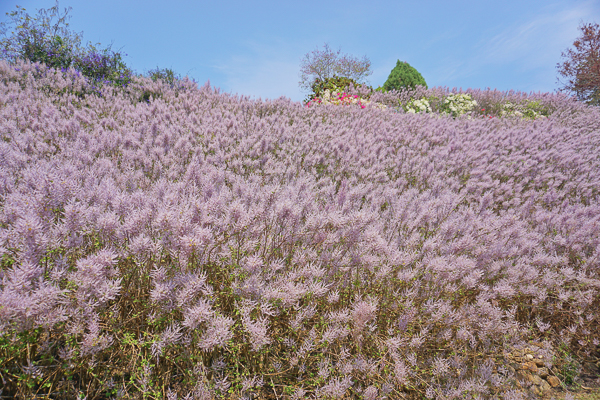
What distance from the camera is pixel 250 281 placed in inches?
73.0

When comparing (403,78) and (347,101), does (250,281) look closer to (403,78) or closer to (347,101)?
(347,101)

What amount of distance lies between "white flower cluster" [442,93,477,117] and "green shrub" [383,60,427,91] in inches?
184

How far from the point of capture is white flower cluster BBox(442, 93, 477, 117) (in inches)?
533

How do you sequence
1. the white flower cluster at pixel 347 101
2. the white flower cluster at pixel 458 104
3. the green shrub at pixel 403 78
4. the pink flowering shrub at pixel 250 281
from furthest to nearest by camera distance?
1. the green shrub at pixel 403 78
2. the white flower cluster at pixel 458 104
3. the white flower cluster at pixel 347 101
4. the pink flowering shrub at pixel 250 281

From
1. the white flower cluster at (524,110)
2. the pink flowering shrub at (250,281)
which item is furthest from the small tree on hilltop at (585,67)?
the pink flowering shrub at (250,281)

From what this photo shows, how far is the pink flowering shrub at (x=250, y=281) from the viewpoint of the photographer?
1.63 meters

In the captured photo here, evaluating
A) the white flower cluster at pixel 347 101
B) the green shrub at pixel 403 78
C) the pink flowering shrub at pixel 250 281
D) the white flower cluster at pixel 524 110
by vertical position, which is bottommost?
the pink flowering shrub at pixel 250 281

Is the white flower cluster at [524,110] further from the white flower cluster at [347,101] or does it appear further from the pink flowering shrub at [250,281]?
the pink flowering shrub at [250,281]

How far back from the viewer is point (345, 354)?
2.09m

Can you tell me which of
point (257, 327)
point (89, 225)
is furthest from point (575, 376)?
point (89, 225)

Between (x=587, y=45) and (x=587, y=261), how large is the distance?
89.6ft

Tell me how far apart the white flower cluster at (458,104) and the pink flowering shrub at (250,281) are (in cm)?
979

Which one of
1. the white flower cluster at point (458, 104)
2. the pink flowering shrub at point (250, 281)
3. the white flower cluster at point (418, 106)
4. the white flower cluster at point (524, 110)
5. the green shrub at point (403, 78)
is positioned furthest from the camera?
the green shrub at point (403, 78)

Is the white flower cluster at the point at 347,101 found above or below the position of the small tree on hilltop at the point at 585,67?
below
